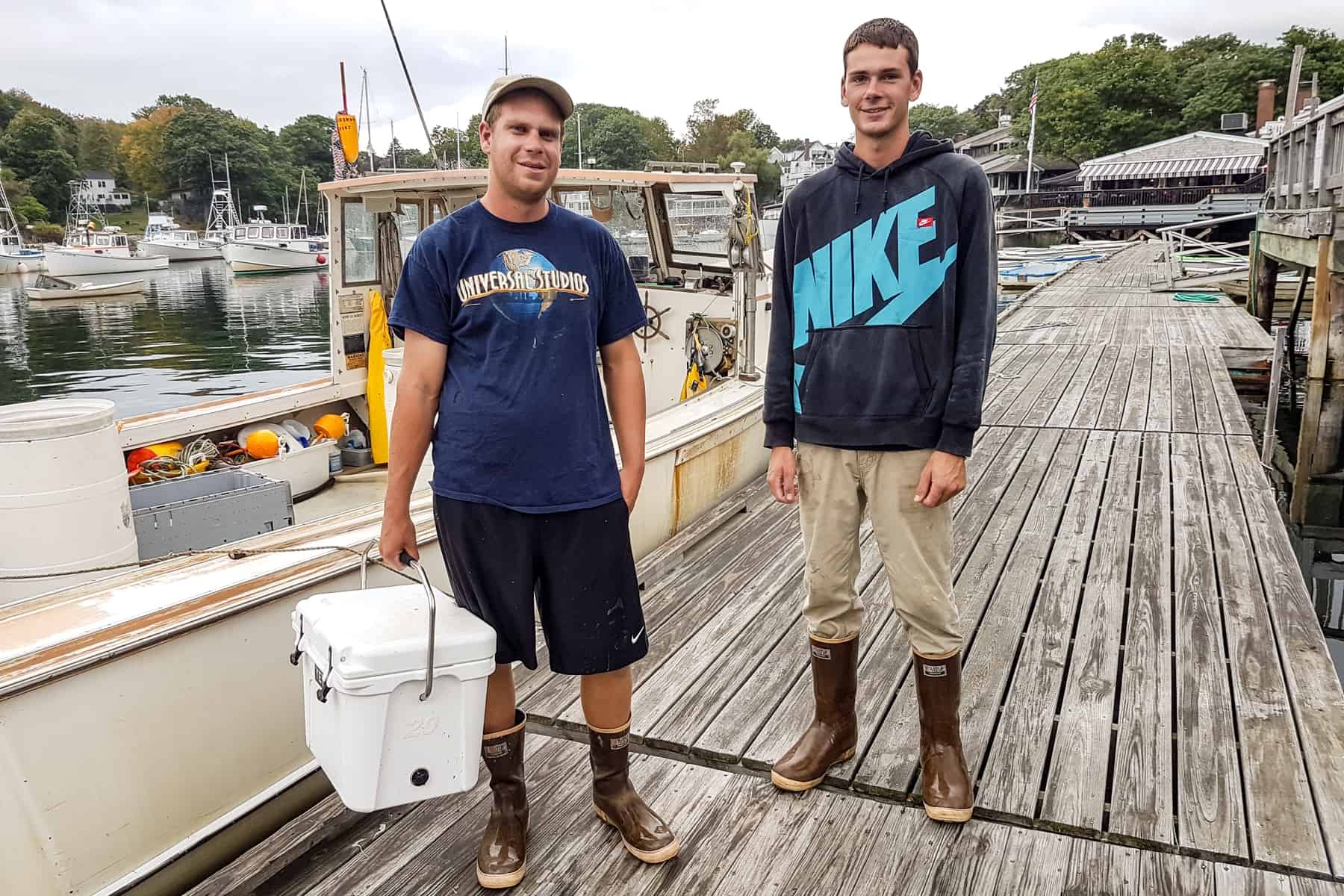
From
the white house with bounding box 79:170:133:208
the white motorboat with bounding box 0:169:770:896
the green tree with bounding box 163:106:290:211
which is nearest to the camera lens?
the white motorboat with bounding box 0:169:770:896

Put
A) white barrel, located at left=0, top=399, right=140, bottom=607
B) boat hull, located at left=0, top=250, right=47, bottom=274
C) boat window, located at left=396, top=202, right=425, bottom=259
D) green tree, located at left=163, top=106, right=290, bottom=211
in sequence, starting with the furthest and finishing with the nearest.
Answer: green tree, located at left=163, top=106, right=290, bottom=211 < boat hull, located at left=0, top=250, right=47, bottom=274 < boat window, located at left=396, top=202, right=425, bottom=259 < white barrel, located at left=0, top=399, right=140, bottom=607

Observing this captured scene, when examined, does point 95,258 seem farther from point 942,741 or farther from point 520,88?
point 942,741

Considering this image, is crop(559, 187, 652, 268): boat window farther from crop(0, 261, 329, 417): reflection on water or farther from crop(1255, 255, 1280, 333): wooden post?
crop(1255, 255, 1280, 333): wooden post

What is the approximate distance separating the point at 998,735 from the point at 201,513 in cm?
311

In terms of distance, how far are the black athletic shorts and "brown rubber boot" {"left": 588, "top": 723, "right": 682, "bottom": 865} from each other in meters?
0.22

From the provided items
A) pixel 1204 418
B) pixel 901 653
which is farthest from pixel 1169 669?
pixel 1204 418

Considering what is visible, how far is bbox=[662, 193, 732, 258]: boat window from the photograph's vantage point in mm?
5934

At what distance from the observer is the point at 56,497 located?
2.98m

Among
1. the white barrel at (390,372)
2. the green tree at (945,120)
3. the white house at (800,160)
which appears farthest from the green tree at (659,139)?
the white barrel at (390,372)

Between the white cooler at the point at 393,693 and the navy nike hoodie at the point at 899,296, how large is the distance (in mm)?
1015

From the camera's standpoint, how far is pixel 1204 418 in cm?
668

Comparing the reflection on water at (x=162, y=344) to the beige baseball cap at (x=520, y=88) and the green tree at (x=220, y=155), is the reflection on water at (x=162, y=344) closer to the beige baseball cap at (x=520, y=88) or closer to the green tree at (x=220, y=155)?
the beige baseball cap at (x=520, y=88)

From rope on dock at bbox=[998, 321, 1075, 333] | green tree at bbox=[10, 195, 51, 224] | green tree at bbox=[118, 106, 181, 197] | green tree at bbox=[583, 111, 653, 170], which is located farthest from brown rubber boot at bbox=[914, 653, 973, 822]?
green tree at bbox=[118, 106, 181, 197]

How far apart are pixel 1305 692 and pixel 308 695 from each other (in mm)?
2930
